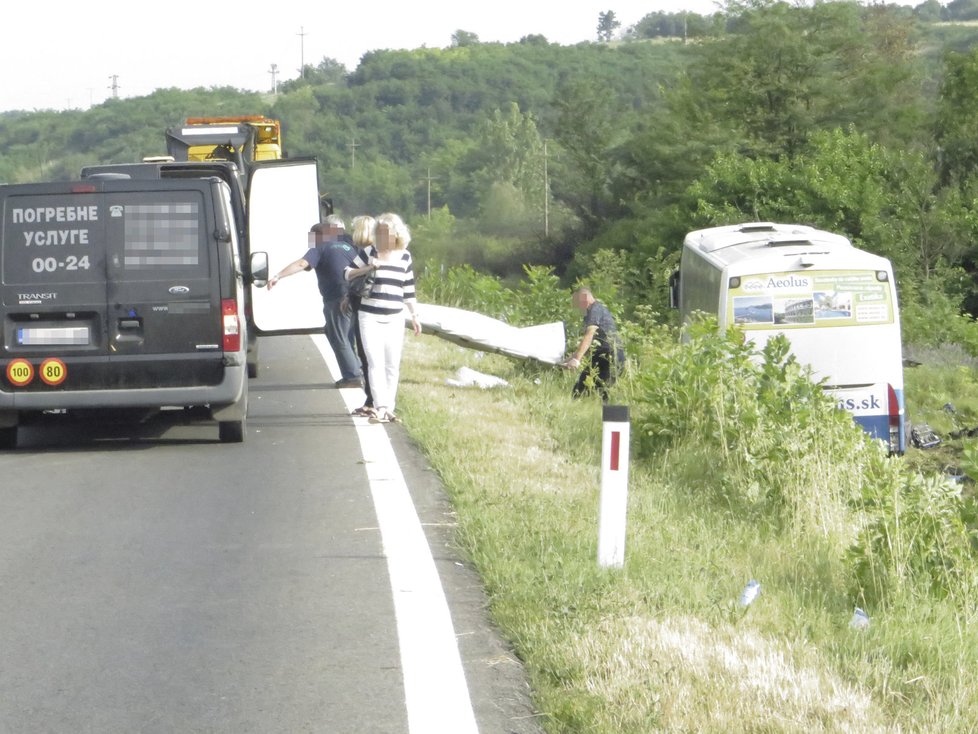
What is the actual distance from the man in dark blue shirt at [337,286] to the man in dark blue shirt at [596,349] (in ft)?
7.64

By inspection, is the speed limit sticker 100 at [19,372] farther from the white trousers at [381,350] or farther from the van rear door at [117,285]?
the white trousers at [381,350]

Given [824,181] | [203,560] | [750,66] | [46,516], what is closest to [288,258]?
[46,516]

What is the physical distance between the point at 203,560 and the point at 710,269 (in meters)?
12.7

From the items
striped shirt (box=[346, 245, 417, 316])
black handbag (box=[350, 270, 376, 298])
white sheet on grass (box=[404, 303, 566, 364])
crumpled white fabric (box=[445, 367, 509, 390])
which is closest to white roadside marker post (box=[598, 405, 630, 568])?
striped shirt (box=[346, 245, 417, 316])

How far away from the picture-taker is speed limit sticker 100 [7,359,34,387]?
11.0m

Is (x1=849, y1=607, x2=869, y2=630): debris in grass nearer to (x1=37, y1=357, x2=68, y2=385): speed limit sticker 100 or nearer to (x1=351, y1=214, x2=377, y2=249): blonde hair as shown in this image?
(x1=37, y1=357, x2=68, y2=385): speed limit sticker 100

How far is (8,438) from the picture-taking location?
38.1 feet

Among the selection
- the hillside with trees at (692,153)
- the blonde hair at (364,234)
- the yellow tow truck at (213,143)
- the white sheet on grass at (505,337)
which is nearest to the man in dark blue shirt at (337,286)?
the blonde hair at (364,234)

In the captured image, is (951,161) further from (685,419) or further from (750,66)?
(685,419)

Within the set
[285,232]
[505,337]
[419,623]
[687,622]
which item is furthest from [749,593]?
[285,232]

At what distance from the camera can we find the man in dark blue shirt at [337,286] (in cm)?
1496

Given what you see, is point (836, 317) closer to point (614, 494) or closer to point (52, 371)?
point (52, 371)

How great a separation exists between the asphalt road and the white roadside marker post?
1.98ft

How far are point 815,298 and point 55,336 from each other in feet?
31.7
